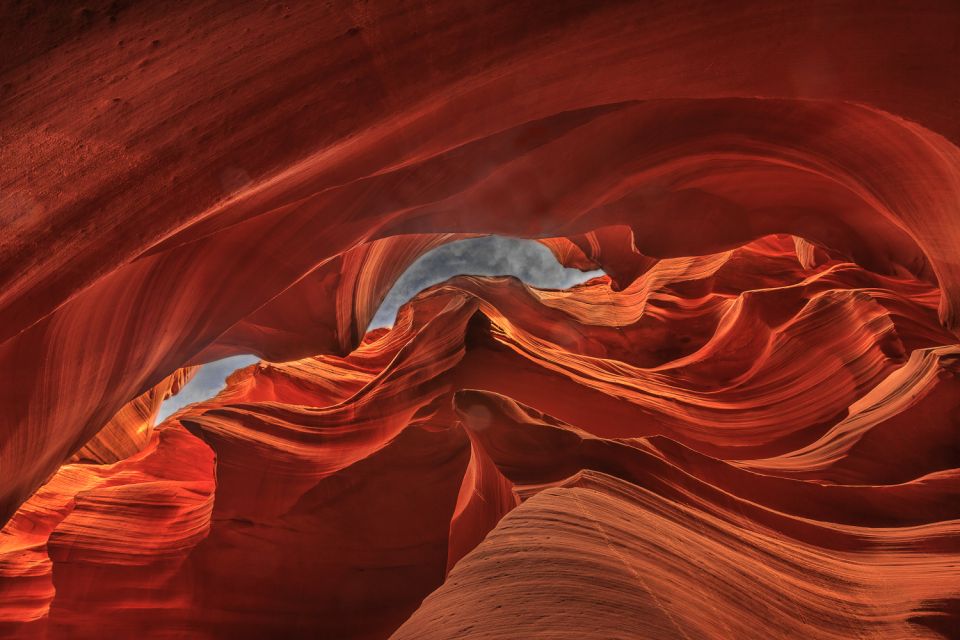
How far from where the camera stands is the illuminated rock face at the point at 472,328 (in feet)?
4.58

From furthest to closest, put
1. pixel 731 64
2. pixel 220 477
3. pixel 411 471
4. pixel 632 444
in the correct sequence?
pixel 411 471 → pixel 220 477 → pixel 632 444 → pixel 731 64

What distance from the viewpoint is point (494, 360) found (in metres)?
4.55

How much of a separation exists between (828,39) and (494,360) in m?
3.22

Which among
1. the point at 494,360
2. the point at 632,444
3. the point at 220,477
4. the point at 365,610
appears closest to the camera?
the point at 632,444

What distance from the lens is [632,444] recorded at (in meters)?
2.74

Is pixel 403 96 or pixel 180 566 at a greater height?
pixel 403 96

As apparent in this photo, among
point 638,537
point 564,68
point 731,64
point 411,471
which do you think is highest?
point 731,64

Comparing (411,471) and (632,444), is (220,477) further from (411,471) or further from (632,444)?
(632,444)

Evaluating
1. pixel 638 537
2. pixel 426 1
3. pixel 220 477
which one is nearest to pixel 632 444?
pixel 638 537

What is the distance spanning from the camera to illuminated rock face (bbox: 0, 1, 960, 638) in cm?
140

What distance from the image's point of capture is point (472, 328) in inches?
181

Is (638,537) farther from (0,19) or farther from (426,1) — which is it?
(0,19)

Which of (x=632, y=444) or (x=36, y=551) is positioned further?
(x=36, y=551)

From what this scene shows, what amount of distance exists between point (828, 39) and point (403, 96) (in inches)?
71.9
